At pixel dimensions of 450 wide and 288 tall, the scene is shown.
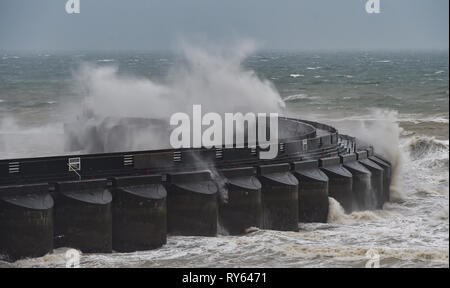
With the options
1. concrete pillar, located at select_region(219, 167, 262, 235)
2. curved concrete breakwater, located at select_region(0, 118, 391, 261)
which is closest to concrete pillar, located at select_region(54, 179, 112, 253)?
curved concrete breakwater, located at select_region(0, 118, 391, 261)

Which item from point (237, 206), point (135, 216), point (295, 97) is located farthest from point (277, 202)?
point (295, 97)

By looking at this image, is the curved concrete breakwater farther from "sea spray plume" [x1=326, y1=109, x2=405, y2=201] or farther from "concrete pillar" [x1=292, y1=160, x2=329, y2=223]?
"sea spray plume" [x1=326, y1=109, x2=405, y2=201]

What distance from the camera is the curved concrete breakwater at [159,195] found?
63.2 ft

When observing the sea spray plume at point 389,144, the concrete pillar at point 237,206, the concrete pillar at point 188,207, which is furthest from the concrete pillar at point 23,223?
the sea spray plume at point 389,144

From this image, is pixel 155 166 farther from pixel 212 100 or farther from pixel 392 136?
pixel 212 100

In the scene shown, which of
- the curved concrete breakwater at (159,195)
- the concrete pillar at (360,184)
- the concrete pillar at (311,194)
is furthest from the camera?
the concrete pillar at (360,184)

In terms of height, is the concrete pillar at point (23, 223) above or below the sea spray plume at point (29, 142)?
above

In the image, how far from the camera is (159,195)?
2053cm

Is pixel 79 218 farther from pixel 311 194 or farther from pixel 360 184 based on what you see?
pixel 360 184

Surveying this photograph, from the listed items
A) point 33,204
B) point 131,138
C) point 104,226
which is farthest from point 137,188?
point 131,138

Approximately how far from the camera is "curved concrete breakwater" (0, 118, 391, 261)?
63.2 feet

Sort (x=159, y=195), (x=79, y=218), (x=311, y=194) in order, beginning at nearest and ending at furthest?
(x=79, y=218)
(x=159, y=195)
(x=311, y=194)

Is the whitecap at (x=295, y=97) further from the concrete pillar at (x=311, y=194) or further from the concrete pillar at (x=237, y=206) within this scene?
the concrete pillar at (x=237, y=206)

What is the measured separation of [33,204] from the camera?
19109mm
